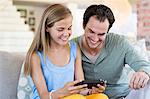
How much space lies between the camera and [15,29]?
390 cm

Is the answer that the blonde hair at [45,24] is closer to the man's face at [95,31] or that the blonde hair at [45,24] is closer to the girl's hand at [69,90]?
the man's face at [95,31]

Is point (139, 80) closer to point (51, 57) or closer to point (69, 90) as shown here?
point (69, 90)

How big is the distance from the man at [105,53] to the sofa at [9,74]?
0.36 meters

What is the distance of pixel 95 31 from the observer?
5.01 feet

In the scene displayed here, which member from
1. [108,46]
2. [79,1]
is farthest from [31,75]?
[79,1]

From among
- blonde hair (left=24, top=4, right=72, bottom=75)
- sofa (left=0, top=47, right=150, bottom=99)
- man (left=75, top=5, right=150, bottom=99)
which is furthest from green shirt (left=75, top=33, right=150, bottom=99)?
sofa (left=0, top=47, right=150, bottom=99)

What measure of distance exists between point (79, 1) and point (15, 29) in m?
1.21

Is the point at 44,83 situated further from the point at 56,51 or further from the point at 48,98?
the point at 56,51

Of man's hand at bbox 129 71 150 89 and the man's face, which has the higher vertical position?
the man's face

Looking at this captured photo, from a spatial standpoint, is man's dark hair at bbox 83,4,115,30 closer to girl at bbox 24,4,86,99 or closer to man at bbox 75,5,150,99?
man at bbox 75,5,150,99

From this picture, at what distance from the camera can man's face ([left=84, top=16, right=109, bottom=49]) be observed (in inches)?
60.1

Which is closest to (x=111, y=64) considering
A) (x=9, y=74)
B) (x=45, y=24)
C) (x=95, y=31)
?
(x=95, y=31)

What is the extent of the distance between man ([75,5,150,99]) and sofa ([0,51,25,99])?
0.36 m

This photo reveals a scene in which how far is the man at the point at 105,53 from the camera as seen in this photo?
1.54 meters
